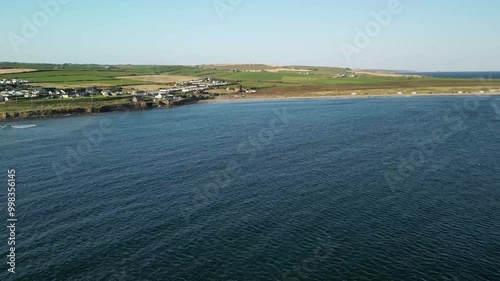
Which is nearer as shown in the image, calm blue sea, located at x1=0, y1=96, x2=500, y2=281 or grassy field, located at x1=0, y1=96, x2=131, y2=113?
calm blue sea, located at x1=0, y1=96, x2=500, y2=281

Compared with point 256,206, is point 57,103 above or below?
above

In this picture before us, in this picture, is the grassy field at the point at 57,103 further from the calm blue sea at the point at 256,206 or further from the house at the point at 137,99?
the calm blue sea at the point at 256,206

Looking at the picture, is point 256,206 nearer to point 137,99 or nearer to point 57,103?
point 57,103

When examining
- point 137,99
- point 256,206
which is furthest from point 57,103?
Answer: point 256,206

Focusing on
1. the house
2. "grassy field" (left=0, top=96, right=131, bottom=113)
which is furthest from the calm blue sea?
the house

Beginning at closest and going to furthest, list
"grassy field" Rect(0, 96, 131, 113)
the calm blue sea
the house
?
the calm blue sea, "grassy field" Rect(0, 96, 131, 113), the house

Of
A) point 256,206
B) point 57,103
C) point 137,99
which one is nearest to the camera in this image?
point 256,206

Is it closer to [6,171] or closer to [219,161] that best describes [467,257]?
[219,161]

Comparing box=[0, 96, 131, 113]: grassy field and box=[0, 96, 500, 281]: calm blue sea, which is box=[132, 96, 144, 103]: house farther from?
box=[0, 96, 500, 281]: calm blue sea

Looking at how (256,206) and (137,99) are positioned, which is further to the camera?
(137,99)
